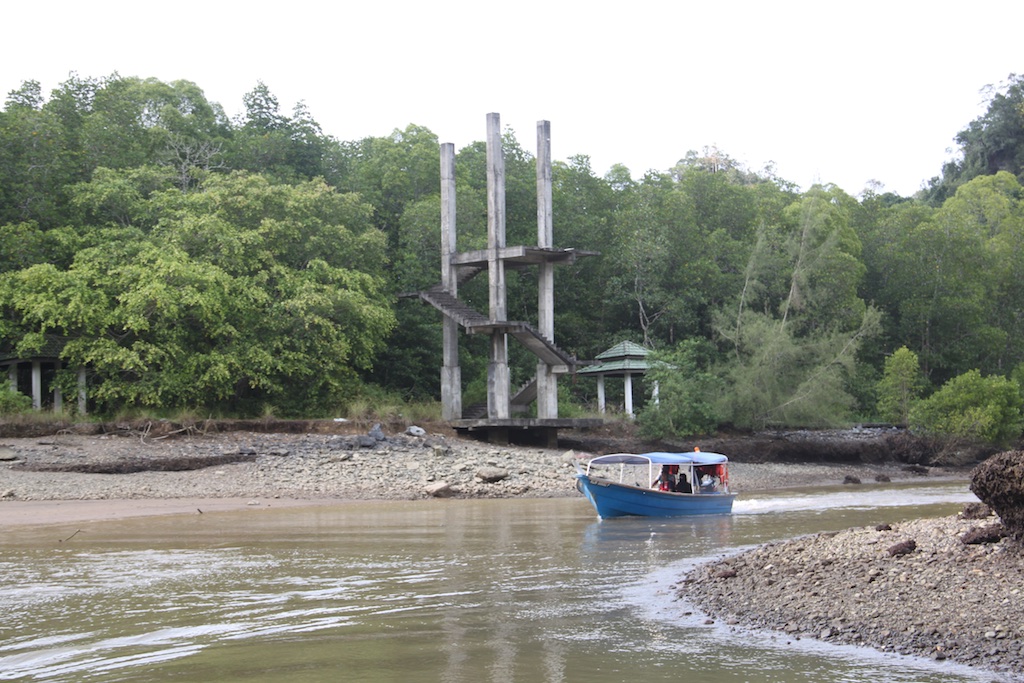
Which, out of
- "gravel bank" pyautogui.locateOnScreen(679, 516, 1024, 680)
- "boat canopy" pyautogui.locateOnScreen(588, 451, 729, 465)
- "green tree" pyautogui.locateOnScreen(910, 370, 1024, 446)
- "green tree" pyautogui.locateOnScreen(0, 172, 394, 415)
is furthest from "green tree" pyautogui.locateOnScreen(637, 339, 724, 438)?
"gravel bank" pyautogui.locateOnScreen(679, 516, 1024, 680)

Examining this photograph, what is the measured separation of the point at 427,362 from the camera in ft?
152

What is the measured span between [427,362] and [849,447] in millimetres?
17855

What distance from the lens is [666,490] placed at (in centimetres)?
2670

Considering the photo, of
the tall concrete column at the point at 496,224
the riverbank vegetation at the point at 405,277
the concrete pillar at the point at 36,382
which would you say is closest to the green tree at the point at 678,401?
the riverbank vegetation at the point at 405,277

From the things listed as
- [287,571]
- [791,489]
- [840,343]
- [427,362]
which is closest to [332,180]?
[427,362]

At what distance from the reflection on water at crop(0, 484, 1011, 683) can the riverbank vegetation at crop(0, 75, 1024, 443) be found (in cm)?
1372

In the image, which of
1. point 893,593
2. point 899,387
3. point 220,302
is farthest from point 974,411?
point 893,593

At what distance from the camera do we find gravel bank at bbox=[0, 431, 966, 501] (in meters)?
28.2

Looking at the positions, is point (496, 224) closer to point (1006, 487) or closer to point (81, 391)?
point (81, 391)

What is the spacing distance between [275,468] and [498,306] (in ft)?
36.1

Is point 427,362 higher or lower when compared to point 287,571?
higher

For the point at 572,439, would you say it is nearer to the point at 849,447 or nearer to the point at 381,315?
the point at 381,315

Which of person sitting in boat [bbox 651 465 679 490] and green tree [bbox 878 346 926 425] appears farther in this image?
green tree [bbox 878 346 926 425]

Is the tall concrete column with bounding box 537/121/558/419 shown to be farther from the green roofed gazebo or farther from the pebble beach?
the green roofed gazebo
